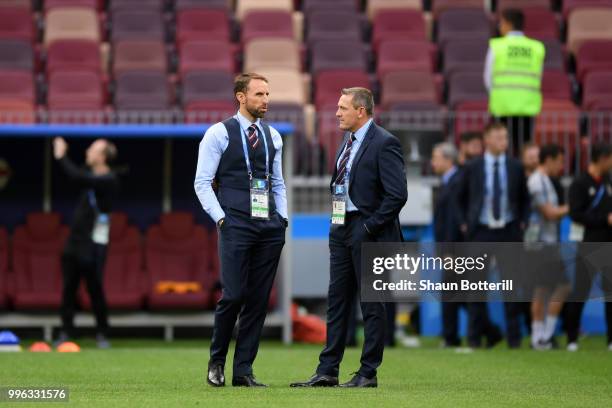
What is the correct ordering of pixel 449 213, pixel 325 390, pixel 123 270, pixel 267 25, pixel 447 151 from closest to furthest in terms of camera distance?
1. pixel 325 390
2. pixel 449 213
3. pixel 447 151
4. pixel 123 270
5. pixel 267 25

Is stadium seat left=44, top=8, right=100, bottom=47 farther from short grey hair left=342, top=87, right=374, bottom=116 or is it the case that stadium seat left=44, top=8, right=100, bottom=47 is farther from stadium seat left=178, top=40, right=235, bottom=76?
short grey hair left=342, top=87, right=374, bottom=116

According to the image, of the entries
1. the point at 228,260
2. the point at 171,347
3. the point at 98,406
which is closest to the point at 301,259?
the point at 171,347

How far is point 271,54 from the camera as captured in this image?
1914 cm

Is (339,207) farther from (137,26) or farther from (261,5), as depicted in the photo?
(261,5)

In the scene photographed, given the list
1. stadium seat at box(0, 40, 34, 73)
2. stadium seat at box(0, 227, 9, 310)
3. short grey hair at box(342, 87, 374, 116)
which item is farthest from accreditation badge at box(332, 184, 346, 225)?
stadium seat at box(0, 40, 34, 73)

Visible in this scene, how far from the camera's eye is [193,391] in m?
8.33

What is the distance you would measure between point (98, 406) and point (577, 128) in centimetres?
1062

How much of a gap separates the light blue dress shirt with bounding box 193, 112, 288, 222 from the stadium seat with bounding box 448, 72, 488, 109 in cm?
995

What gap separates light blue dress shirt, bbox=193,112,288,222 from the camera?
8375 millimetres

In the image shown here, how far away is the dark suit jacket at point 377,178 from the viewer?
8.41 metres

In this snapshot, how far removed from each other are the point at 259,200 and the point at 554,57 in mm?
11863

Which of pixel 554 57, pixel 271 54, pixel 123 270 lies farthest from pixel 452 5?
pixel 123 270

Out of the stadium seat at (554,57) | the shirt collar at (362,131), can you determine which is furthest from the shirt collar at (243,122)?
the stadium seat at (554,57)

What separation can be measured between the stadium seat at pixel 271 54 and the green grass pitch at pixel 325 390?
5.88 meters
